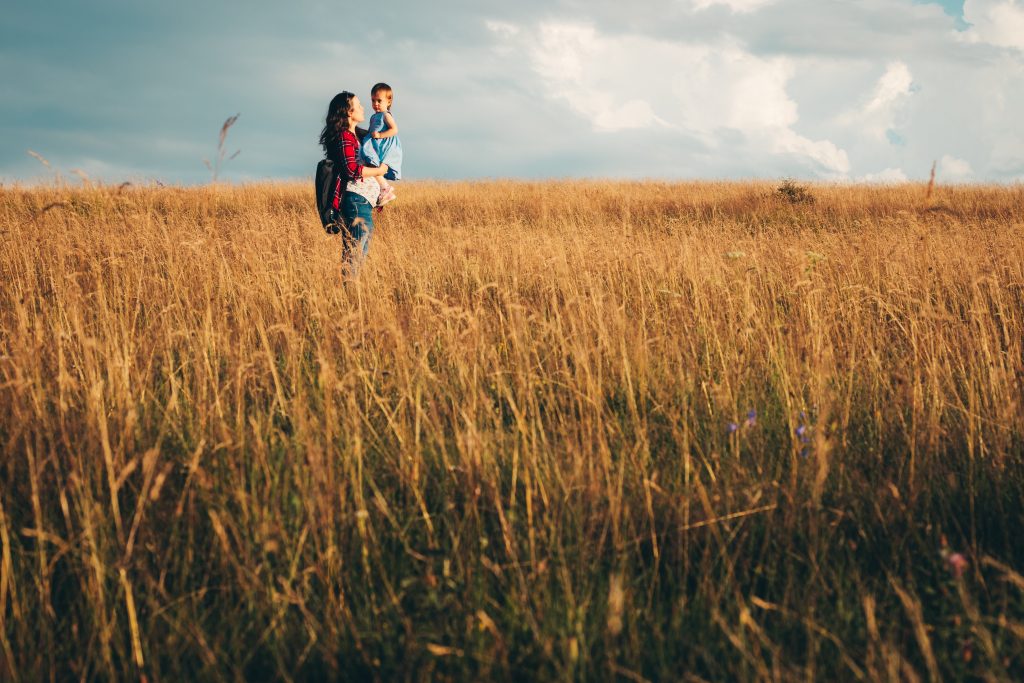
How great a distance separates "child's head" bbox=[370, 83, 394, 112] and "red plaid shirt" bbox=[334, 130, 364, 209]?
1181 mm

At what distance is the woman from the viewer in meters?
5.21

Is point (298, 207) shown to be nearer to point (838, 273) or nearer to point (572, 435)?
point (838, 273)

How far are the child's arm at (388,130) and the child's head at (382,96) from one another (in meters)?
0.10

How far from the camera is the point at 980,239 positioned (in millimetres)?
8086

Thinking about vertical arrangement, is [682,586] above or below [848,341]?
below

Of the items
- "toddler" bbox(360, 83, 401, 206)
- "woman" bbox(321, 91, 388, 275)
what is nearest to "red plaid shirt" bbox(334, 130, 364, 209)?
"woman" bbox(321, 91, 388, 275)

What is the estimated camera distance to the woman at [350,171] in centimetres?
521

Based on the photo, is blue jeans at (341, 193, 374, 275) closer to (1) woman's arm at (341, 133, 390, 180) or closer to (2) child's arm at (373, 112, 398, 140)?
(1) woman's arm at (341, 133, 390, 180)

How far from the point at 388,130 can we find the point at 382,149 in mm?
195

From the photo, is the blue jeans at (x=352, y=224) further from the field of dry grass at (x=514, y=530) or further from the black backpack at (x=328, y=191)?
the field of dry grass at (x=514, y=530)

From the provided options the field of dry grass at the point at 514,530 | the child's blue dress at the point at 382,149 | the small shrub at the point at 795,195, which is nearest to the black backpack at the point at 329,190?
the child's blue dress at the point at 382,149

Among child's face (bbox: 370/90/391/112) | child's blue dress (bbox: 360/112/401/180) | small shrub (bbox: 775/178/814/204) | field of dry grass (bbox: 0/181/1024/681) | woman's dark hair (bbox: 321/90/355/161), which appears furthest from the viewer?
small shrub (bbox: 775/178/814/204)

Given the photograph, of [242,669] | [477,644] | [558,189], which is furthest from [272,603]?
[558,189]

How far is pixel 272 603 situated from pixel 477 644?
20.5 inches
